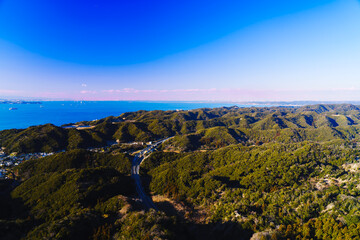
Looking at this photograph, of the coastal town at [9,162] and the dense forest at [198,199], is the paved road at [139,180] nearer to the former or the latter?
the dense forest at [198,199]

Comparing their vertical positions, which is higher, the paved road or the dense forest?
the dense forest

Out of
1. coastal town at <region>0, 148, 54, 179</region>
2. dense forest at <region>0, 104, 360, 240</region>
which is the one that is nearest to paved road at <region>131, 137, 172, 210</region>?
dense forest at <region>0, 104, 360, 240</region>

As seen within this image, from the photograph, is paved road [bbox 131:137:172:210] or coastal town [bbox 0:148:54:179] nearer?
paved road [bbox 131:137:172:210]

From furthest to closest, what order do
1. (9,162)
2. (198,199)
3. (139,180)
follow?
(9,162) → (139,180) → (198,199)

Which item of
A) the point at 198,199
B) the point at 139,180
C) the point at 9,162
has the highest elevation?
the point at 9,162

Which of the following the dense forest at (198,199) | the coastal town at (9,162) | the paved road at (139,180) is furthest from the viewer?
the coastal town at (9,162)

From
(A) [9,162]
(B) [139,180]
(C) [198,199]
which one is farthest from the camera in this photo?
(A) [9,162]

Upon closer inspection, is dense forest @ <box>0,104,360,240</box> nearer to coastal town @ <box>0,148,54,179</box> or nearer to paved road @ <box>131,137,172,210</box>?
paved road @ <box>131,137,172,210</box>

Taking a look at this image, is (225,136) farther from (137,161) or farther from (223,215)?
(223,215)

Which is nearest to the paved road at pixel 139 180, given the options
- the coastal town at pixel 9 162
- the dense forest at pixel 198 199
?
the dense forest at pixel 198 199

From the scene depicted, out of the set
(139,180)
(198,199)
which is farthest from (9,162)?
(198,199)

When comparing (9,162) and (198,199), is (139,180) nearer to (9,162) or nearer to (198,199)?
(198,199)
